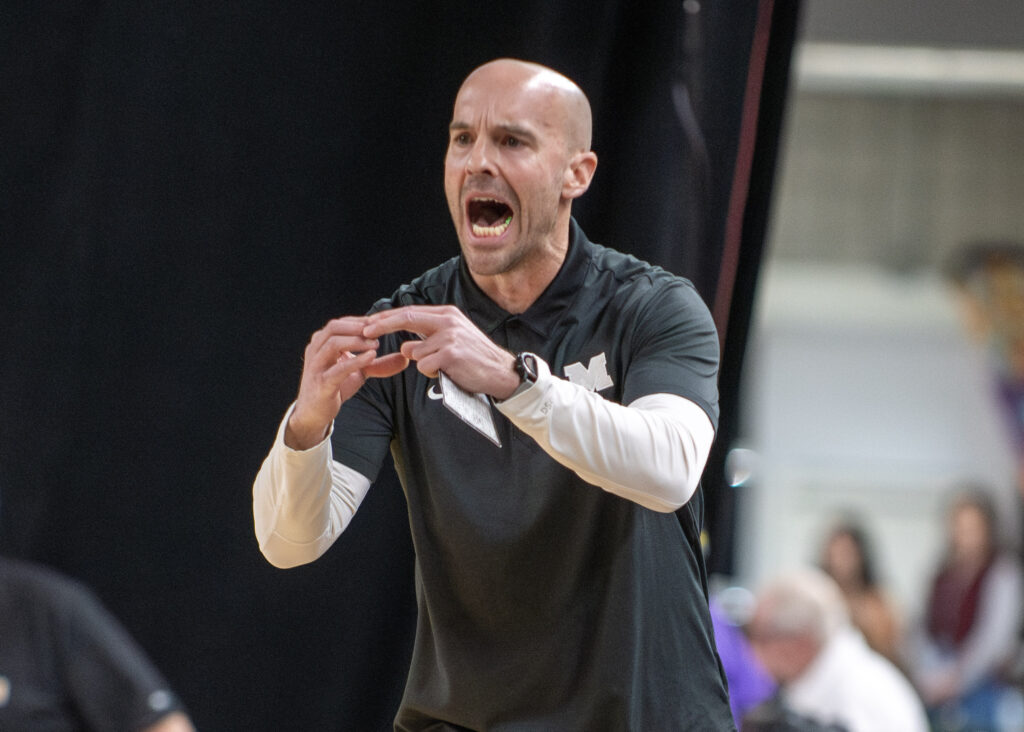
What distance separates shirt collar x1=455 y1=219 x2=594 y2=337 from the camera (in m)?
1.94

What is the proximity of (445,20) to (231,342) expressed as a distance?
742 millimetres

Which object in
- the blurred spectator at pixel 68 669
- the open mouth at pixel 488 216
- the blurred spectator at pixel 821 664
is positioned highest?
the open mouth at pixel 488 216

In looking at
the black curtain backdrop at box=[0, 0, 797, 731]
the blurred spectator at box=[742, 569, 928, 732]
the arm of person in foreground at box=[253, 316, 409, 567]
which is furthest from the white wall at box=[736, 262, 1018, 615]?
the arm of person in foreground at box=[253, 316, 409, 567]

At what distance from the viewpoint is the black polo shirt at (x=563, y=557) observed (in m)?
1.84

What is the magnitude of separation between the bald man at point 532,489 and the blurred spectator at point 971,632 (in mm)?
5519

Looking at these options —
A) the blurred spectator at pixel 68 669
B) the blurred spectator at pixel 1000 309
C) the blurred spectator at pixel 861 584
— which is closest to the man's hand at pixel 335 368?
the blurred spectator at pixel 68 669

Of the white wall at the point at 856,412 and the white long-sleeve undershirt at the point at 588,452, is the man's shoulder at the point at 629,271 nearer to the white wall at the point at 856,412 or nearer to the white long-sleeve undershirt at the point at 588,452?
the white long-sleeve undershirt at the point at 588,452

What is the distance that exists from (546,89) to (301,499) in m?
0.66

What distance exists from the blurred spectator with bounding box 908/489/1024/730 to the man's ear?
222 inches

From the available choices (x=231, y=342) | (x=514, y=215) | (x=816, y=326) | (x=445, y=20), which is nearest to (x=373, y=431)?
(x=514, y=215)

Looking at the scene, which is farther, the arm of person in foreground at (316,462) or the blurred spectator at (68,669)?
the blurred spectator at (68,669)

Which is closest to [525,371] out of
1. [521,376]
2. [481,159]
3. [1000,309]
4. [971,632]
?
[521,376]

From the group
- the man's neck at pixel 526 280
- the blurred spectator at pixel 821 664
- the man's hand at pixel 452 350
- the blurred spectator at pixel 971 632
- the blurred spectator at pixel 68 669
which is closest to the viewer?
the man's hand at pixel 452 350

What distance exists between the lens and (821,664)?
4.13m
